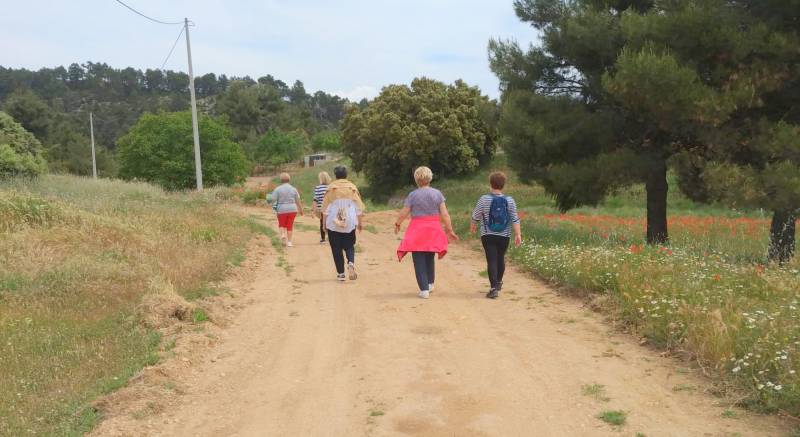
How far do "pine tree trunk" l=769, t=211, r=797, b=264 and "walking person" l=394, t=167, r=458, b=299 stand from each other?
265 inches

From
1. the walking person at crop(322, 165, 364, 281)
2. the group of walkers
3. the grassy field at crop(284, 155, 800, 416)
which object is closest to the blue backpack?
the group of walkers

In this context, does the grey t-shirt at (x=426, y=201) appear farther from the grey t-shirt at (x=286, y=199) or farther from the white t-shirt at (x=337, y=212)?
the grey t-shirt at (x=286, y=199)

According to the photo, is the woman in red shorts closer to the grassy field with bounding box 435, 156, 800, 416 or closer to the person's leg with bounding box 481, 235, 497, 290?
the grassy field with bounding box 435, 156, 800, 416

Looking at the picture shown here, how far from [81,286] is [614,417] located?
23.7ft

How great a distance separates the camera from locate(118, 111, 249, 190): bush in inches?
1237

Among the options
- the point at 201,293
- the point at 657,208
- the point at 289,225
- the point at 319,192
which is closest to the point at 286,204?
the point at 289,225

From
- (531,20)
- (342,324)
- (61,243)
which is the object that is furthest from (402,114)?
(342,324)

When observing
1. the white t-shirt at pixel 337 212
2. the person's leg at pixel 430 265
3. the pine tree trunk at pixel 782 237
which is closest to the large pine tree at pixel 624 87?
the pine tree trunk at pixel 782 237

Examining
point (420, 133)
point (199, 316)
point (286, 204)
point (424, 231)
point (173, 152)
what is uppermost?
point (420, 133)

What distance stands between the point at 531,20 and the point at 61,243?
11.8 m

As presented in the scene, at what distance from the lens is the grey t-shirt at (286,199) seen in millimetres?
13805

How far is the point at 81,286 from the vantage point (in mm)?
8461

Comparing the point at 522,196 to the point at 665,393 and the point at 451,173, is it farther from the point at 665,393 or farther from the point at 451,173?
the point at 665,393

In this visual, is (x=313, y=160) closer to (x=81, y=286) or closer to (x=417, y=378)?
(x=81, y=286)
